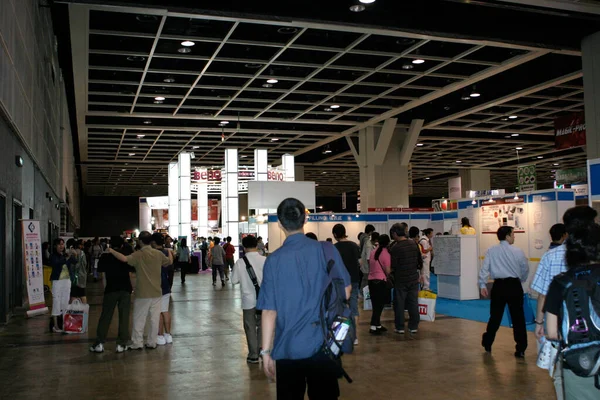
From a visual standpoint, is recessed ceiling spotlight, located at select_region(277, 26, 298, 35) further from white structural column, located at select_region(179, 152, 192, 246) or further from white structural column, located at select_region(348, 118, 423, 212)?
white structural column, located at select_region(179, 152, 192, 246)

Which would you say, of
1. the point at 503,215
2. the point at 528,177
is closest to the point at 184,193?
the point at 528,177

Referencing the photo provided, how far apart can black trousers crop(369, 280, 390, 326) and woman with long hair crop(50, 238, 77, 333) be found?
4744 mm

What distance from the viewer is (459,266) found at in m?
13.6

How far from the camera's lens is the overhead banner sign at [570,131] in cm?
1867

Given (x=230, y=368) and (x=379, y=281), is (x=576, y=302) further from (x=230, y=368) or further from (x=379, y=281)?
(x=379, y=281)

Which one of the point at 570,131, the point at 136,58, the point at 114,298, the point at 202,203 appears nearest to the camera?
the point at 114,298

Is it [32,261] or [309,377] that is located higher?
[32,261]

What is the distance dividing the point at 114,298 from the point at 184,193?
19.4 meters

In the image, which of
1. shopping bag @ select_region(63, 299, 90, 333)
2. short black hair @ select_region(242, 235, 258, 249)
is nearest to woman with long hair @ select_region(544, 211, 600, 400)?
short black hair @ select_region(242, 235, 258, 249)

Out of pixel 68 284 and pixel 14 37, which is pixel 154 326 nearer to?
pixel 68 284

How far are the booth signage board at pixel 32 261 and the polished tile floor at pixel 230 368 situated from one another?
1.21 metres

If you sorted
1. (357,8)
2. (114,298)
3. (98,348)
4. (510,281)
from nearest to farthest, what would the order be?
(510,281) → (98,348) → (114,298) → (357,8)

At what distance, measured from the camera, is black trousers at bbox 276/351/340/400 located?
321 centimetres

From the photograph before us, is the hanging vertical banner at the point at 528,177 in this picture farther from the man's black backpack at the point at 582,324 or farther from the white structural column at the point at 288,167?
the man's black backpack at the point at 582,324
